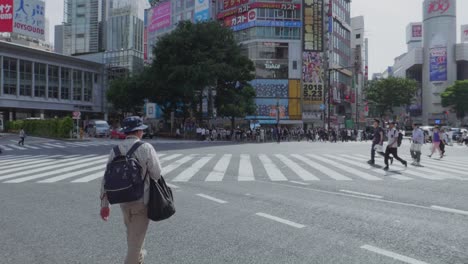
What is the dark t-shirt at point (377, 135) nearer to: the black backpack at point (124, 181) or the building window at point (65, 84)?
the black backpack at point (124, 181)

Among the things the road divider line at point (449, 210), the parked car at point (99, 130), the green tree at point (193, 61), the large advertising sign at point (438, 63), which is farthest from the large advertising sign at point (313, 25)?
the road divider line at point (449, 210)

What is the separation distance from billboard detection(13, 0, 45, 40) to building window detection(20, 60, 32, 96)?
566 centimetres

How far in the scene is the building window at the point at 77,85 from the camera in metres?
68.6

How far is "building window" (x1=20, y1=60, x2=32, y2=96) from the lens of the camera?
5928cm

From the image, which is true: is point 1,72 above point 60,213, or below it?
above

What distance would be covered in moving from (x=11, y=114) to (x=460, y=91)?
71762 millimetres

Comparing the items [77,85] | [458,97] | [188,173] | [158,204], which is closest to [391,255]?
[158,204]

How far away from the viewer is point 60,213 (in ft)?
21.4

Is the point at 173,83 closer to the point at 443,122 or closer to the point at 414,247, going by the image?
the point at 414,247

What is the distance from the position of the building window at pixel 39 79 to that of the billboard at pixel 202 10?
85.8 ft

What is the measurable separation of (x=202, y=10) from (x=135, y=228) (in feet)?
194

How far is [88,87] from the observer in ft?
234

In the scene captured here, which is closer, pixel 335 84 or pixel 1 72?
pixel 1 72

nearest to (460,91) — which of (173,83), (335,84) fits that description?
(335,84)
